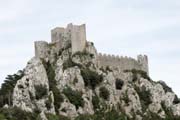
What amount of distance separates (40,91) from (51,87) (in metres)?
3.31

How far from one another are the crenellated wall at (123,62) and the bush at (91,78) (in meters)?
5.42

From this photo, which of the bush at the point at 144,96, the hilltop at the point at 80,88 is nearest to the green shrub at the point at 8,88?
the hilltop at the point at 80,88

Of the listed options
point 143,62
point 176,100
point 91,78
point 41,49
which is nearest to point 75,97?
point 91,78

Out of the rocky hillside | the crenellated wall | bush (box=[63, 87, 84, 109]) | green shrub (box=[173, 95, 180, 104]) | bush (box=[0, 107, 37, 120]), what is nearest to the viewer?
bush (box=[0, 107, 37, 120])

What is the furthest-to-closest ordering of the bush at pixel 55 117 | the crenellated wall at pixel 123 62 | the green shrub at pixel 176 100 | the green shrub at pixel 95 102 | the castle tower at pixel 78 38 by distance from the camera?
the green shrub at pixel 176 100 < the crenellated wall at pixel 123 62 < the castle tower at pixel 78 38 < the green shrub at pixel 95 102 < the bush at pixel 55 117

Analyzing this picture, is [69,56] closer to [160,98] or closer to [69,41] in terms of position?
[69,41]

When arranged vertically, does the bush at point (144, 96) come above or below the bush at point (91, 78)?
below

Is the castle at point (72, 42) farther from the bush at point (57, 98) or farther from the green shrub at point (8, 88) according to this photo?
the bush at point (57, 98)

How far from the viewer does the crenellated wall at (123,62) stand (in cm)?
13034

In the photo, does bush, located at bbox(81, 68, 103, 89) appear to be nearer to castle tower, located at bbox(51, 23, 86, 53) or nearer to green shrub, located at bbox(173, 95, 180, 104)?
castle tower, located at bbox(51, 23, 86, 53)

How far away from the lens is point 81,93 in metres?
119

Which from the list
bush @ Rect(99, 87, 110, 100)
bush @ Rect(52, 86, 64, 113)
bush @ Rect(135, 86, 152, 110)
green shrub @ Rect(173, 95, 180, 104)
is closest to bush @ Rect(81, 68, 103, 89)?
bush @ Rect(99, 87, 110, 100)

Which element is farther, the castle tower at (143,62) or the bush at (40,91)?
the castle tower at (143,62)

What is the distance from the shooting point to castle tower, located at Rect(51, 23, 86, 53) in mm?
126062
